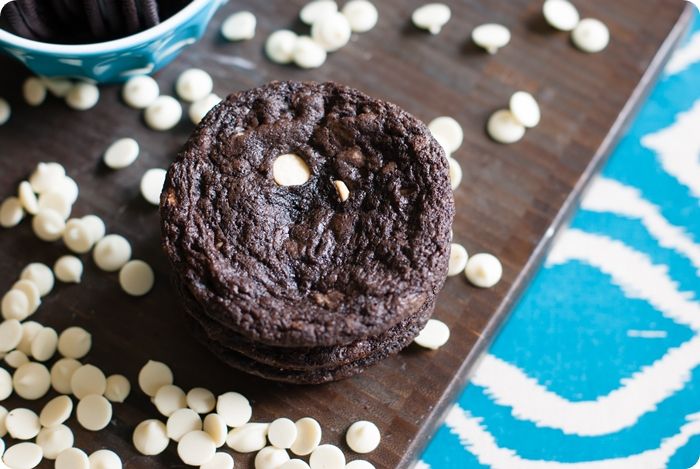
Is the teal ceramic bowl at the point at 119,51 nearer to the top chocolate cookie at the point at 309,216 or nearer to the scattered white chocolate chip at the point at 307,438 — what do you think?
the top chocolate cookie at the point at 309,216

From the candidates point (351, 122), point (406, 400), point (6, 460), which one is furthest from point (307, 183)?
point (6, 460)

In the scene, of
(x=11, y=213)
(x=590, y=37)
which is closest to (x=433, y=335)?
(x=590, y=37)

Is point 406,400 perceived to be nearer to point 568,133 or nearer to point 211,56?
point 568,133

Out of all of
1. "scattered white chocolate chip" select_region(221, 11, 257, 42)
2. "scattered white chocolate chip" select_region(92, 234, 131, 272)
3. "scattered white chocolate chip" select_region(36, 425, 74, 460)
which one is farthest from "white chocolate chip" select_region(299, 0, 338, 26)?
"scattered white chocolate chip" select_region(36, 425, 74, 460)

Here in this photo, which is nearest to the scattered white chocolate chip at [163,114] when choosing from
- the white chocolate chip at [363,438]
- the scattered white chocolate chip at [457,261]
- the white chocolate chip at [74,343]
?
the white chocolate chip at [74,343]

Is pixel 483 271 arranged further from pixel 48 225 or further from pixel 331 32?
pixel 48 225
